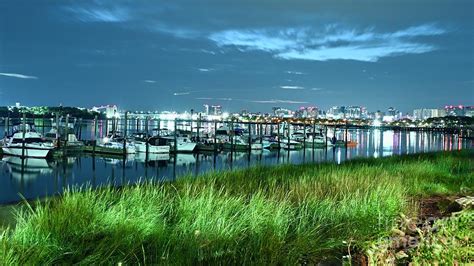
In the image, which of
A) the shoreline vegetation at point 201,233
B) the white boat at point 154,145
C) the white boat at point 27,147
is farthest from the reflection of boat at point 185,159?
the shoreline vegetation at point 201,233

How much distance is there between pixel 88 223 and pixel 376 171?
9.15 meters

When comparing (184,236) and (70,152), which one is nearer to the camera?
(184,236)

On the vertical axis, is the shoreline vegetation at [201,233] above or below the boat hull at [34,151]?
above

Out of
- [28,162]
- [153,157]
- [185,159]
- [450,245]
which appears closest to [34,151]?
[28,162]

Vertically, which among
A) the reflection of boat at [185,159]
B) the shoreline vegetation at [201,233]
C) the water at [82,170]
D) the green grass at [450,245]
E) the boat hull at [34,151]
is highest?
the green grass at [450,245]

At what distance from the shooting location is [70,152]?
5025 cm

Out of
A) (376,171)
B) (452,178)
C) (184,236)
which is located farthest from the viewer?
(452,178)

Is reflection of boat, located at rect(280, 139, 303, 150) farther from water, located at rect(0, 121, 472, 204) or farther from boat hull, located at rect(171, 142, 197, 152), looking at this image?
water, located at rect(0, 121, 472, 204)

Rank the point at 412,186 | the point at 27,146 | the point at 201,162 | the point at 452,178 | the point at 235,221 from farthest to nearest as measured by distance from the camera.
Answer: the point at 201,162, the point at 27,146, the point at 452,178, the point at 412,186, the point at 235,221

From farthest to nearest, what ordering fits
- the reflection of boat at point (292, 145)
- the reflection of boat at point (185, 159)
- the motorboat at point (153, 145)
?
the reflection of boat at point (292, 145) → the motorboat at point (153, 145) → the reflection of boat at point (185, 159)

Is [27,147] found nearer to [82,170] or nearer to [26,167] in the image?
[26,167]

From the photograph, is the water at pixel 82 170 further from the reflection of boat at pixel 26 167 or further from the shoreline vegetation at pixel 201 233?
the shoreline vegetation at pixel 201 233

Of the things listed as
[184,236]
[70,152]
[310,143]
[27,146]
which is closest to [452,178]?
[184,236]

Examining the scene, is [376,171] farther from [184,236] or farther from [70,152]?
[70,152]
